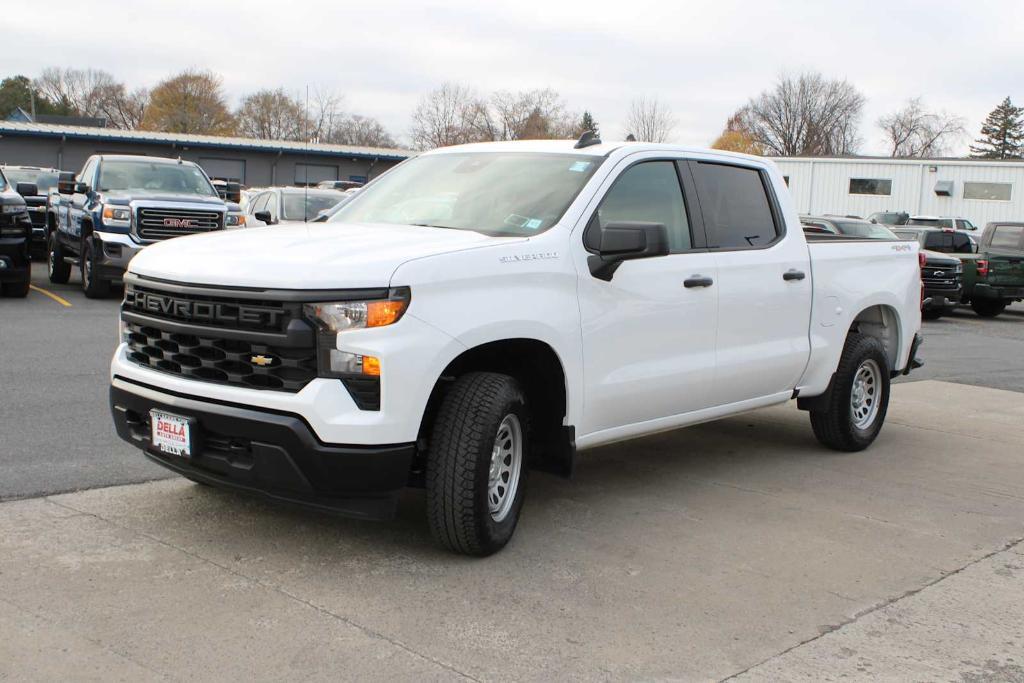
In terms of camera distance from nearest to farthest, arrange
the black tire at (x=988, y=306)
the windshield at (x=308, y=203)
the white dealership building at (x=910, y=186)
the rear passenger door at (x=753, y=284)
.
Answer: the rear passenger door at (x=753, y=284) < the windshield at (x=308, y=203) < the black tire at (x=988, y=306) < the white dealership building at (x=910, y=186)

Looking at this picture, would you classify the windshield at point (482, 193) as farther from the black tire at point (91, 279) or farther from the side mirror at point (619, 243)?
the black tire at point (91, 279)

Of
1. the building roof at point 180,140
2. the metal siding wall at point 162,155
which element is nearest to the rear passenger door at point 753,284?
the building roof at point 180,140

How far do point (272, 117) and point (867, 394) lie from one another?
288 ft

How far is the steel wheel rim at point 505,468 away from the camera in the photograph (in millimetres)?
4852

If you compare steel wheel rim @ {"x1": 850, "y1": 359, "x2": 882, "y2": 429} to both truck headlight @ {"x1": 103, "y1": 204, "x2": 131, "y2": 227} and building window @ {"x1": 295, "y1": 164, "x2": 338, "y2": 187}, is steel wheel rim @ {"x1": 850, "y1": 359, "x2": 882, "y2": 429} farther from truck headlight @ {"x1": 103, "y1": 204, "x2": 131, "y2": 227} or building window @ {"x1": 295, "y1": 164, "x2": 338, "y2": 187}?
building window @ {"x1": 295, "y1": 164, "x2": 338, "y2": 187}

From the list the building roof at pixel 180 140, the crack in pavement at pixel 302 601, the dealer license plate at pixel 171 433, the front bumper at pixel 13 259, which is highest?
the building roof at pixel 180 140

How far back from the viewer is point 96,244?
48.3 feet

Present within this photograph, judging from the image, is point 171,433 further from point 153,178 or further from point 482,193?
point 153,178

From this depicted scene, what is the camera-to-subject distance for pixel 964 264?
20.4 meters

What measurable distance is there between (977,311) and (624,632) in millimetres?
19422

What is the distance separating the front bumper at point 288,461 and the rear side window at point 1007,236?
19.2m

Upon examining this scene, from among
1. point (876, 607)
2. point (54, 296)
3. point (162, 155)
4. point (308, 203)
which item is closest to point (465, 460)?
point (876, 607)

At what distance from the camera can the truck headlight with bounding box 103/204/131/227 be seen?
1454cm

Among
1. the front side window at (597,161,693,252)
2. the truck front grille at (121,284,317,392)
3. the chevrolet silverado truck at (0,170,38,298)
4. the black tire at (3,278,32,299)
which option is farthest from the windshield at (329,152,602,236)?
the black tire at (3,278,32,299)
